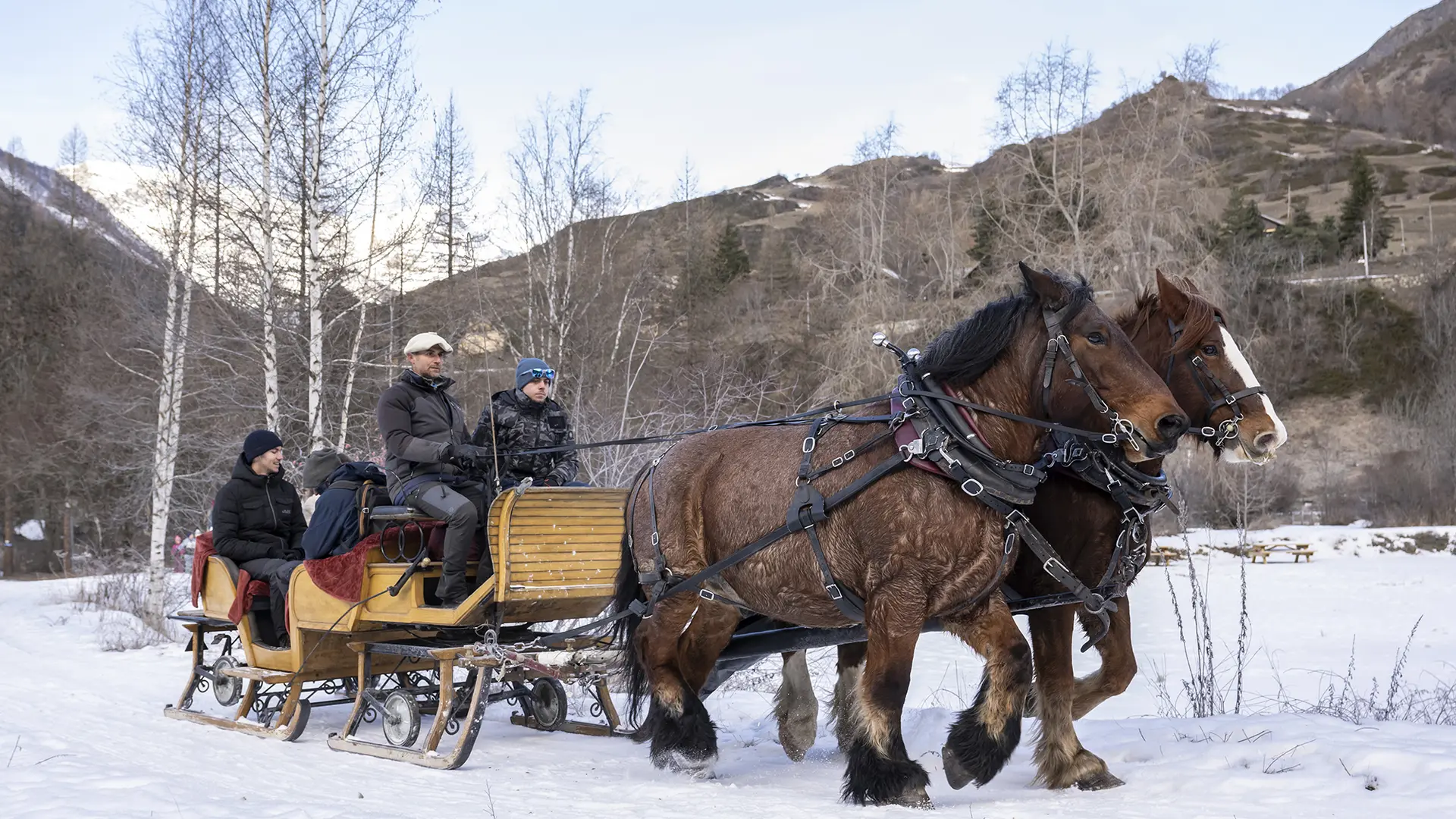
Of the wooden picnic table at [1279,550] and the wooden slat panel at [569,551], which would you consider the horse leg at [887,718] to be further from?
the wooden picnic table at [1279,550]

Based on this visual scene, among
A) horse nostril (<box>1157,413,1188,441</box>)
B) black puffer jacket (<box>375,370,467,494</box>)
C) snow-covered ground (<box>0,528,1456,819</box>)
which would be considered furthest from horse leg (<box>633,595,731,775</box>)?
horse nostril (<box>1157,413,1188,441</box>)

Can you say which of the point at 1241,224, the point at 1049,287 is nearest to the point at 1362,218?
the point at 1241,224

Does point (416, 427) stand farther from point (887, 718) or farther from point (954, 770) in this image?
point (954, 770)

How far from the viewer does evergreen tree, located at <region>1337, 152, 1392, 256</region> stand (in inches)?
1937

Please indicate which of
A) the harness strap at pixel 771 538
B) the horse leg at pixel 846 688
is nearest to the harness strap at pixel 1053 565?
the harness strap at pixel 771 538

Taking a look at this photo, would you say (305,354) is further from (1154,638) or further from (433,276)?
(1154,638)

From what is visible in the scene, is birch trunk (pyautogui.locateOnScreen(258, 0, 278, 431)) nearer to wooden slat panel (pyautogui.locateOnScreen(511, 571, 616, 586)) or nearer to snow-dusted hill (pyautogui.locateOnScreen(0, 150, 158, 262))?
wooden slat panel (pyautogui.locateOnScreen(511, 571, 616, 586))

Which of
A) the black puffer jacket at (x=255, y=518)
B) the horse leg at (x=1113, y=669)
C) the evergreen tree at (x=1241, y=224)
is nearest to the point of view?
the horse leg at (x=1113, y=669)

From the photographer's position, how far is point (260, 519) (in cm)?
786

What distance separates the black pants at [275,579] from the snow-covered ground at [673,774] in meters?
0.70

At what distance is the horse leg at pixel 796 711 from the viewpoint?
6074mm

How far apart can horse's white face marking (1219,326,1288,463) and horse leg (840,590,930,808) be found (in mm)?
1643

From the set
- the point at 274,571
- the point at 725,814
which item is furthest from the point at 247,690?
the point at 725,814

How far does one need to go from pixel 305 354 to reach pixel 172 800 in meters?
9.25
